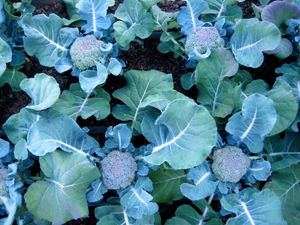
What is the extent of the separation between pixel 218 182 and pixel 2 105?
1.97ft

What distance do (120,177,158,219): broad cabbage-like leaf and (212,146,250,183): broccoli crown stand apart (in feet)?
0.53

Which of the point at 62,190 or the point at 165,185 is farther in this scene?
the point at 165,185

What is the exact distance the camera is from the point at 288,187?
1.22m

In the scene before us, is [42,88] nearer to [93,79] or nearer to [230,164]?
[93,79]

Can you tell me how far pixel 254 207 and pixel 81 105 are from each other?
482mm

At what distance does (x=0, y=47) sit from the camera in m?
1.15

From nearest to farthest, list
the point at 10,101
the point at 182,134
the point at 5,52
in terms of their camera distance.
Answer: the point at 182,134 < the point at 5,52 < the point at 10,101

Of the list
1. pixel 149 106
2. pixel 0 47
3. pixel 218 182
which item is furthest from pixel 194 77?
pixel 0 47

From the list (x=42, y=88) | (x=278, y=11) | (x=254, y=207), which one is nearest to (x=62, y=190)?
(x=42, y=88)

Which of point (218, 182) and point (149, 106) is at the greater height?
point (149, 106)

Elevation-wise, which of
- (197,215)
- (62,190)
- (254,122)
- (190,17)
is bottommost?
(197,215)

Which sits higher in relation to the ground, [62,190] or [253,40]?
[253,40]

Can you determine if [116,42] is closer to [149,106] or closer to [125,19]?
[125,19]

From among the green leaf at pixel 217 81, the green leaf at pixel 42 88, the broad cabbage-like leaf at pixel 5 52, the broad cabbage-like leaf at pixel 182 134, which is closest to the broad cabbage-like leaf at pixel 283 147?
the green leaf at pixel 217 81
